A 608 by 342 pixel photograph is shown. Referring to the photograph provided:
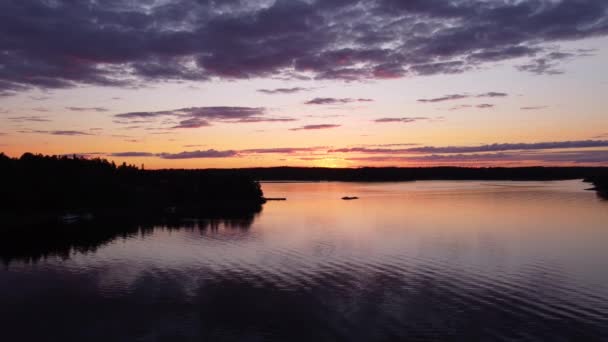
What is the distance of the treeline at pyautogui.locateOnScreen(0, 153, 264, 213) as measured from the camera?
131875mm

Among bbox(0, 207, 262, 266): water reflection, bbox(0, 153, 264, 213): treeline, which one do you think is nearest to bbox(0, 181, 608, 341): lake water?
bbox(0, 207, 262, 266): water reflection

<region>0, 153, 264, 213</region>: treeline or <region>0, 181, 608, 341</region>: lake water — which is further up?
<region>0, 153, 264, 213</region>: treeline

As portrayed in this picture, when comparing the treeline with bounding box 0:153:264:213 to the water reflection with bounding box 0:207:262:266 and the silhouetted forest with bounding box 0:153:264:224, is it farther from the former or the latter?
the water reflection with bounding box 0:207:262:266

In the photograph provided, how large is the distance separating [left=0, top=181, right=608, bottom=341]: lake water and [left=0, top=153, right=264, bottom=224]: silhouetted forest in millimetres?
47709

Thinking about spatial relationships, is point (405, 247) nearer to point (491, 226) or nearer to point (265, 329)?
point (491, 226)

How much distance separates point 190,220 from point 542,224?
3221 inches

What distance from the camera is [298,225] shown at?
111 m

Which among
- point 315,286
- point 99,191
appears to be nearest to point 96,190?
point 99,191

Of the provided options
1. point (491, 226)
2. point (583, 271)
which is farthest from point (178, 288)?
point (491, 226)

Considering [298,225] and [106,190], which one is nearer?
[298,225]

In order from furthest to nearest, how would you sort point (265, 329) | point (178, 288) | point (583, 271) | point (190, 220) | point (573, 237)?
point (190, 220), point (573, 237), point (583, 271), point (178, 288), point (265, 329)

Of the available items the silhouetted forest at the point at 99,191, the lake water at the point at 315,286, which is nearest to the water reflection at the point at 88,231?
the lake water at the point at 315,286

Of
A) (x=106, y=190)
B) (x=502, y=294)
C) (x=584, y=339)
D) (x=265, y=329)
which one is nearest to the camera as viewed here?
(x=584, y=339)

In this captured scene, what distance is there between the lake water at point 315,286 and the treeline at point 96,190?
155 feet
